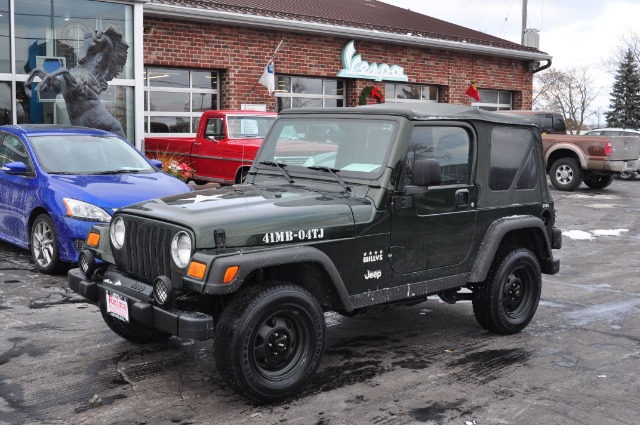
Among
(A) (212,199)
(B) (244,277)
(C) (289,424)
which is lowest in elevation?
(C) (289,424)

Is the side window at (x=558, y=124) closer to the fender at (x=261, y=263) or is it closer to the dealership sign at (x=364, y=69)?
the dealership sign at (x=364, y=69)

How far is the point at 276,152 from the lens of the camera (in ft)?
18.8

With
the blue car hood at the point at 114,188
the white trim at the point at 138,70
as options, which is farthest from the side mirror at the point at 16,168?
the white trim at the point at 138,70

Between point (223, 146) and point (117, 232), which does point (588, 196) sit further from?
point (117, 232)

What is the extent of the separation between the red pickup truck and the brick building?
101 cm

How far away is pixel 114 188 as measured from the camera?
25.6 feet

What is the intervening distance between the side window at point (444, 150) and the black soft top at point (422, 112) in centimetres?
9

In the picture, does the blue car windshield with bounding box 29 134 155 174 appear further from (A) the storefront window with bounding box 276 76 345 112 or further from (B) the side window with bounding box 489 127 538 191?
(A) the storefront window with bounding box 276 76 345 112

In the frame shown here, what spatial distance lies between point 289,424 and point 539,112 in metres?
17.5

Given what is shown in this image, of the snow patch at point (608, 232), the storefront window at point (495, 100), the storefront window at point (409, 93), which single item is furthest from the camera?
the storefront window at point (495, 100)

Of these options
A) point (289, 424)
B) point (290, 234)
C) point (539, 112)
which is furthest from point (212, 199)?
point (539, 112)

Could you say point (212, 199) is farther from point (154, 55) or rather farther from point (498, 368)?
point (154, 55)

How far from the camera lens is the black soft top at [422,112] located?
520cm

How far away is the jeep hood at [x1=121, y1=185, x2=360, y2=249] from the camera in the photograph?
14.1ft
